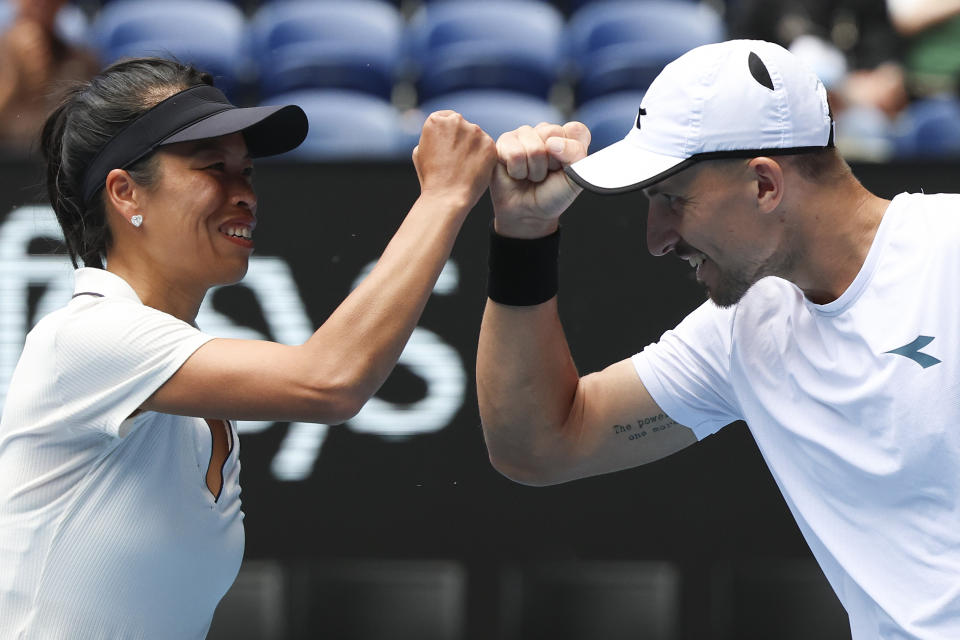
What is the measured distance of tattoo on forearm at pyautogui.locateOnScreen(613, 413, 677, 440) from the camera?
250 centimetres

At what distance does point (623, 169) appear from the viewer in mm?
2186

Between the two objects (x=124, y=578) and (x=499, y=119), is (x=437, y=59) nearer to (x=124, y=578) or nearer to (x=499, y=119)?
(x=499, y=119)

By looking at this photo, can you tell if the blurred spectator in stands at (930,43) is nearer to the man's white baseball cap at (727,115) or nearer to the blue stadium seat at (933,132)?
the blue stadium seat at (933,132)

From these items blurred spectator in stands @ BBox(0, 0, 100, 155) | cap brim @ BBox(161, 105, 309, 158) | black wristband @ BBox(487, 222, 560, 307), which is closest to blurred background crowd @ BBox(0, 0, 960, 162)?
blurred spectator in stands @ BBox(0, 0, 100, 155)

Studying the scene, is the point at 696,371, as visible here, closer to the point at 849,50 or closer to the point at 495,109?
the point at 495,109

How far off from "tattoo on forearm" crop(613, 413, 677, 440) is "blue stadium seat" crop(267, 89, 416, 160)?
2705 mm

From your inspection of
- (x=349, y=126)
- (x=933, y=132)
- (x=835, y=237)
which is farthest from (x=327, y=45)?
(x=835, y=237)

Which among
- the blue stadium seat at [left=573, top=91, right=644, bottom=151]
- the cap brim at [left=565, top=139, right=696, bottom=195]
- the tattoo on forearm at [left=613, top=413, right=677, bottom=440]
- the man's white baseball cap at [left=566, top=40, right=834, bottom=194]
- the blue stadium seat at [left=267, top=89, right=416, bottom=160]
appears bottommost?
the blue stadium seat at [left=267, top=89, right=416, bottom=160]

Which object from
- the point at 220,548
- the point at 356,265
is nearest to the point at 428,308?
the point at 356,265

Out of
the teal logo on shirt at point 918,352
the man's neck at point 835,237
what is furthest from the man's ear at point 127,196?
the teal logo on shirt at point 918,352

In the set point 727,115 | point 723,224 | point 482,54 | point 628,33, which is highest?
point 727,115

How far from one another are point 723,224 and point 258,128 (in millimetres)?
820

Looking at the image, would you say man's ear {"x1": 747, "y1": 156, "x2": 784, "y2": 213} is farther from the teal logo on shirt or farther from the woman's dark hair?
the woman's dark hair

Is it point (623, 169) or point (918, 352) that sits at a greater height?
point (623, 169)
